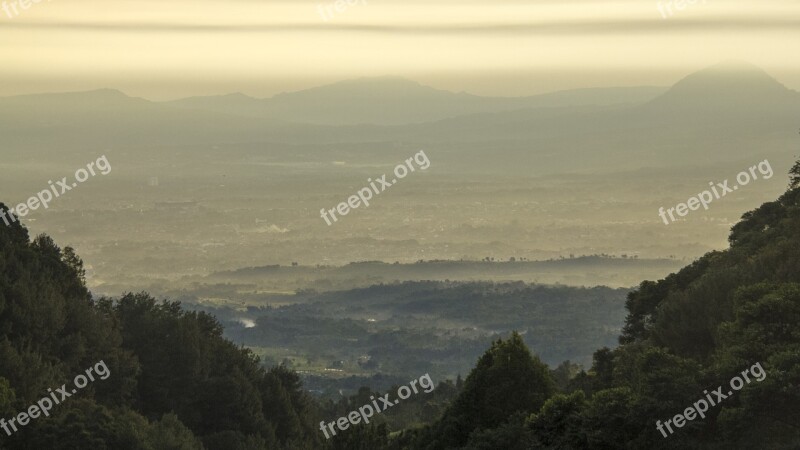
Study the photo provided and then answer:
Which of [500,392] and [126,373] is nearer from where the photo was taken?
[500,392]

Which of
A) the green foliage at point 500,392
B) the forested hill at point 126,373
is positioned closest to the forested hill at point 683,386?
the green foliage at point 500,392

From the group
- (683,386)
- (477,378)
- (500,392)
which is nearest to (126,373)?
(477,378)

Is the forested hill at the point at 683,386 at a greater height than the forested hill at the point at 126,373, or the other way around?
the forested hill at the point at 126,373

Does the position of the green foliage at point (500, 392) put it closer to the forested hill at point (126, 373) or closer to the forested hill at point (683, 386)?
the forested hill at point (683, 386)

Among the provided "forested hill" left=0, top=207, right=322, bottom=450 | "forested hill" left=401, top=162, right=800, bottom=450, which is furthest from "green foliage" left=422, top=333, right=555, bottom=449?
"forested hill" left=0, top=207, right=322, bottom=450

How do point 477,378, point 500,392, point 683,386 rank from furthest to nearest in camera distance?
point 477,378 → point 500,392 → point 683,386

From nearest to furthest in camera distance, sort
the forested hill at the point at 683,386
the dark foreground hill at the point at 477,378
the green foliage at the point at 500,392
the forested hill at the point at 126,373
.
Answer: the forested hill at the point at 683,386 < the dark foreground hill at the point at 477,378 < the green foliage at the point at 500,392 < the forested hill at the point at 126,373

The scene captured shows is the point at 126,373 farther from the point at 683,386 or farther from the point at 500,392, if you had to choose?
the point at 683,386

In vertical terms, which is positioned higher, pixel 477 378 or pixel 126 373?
pixel 126 373
